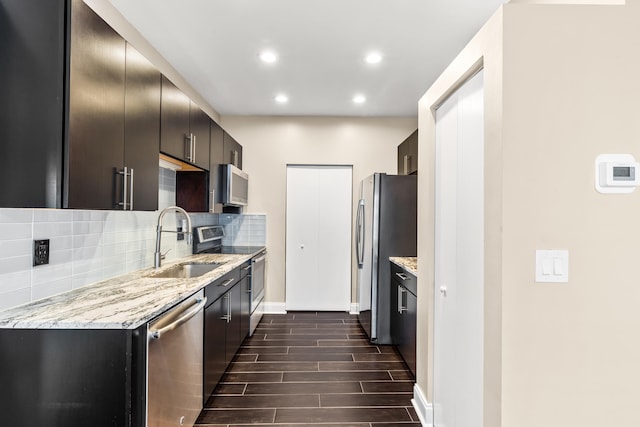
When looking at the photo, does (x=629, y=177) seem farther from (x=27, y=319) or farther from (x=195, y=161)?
(x=195, y=161)

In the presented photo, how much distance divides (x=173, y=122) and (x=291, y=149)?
257 centimetres

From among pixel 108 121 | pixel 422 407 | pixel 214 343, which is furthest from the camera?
pixel 214 343

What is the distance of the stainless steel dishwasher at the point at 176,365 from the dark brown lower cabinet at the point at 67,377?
119 millimetres

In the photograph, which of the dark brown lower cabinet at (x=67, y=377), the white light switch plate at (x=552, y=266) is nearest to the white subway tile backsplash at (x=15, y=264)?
the dark brown lower cabinet at (x=67, y=377)

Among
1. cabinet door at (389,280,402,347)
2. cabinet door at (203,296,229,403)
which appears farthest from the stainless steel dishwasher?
cabinet door at (389,280,402,347)

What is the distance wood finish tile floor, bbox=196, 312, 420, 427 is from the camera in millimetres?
2311

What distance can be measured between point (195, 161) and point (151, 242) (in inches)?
30.5

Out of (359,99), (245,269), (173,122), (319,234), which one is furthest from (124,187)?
(319,234)

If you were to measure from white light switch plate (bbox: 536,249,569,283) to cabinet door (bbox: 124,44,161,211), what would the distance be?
6.33ft

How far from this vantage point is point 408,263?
317 centimetres

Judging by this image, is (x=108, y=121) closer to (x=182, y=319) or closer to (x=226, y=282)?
(x=182, y=319)

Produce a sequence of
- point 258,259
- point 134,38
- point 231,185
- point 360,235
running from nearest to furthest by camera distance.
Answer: point 134,38 < point 231,185 < point 360,235 < point 258,259

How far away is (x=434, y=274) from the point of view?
2.16 m

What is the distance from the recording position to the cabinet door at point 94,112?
140 cm
